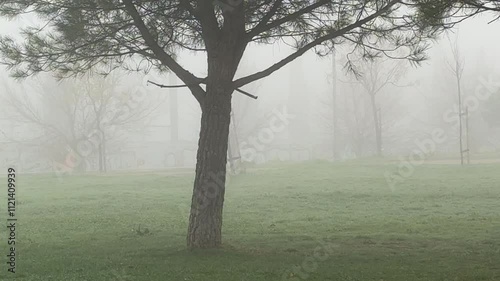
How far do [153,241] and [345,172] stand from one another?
46.7 ft

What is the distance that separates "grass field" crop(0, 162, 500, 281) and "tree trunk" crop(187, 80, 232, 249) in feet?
0.88

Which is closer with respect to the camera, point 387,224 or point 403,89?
point 387,224

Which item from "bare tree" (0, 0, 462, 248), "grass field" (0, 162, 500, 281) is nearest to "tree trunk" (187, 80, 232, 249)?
"bare tree" (0, 0, 462, 248)

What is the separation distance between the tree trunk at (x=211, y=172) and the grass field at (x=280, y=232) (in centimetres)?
27

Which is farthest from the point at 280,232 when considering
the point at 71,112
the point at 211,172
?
the point at 71,112

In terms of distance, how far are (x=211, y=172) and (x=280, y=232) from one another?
2.52 m

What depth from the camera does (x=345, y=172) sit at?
21172mm

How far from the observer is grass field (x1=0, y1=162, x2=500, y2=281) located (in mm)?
5625

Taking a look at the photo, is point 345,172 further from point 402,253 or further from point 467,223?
point 402,253

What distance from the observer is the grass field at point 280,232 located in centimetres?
562

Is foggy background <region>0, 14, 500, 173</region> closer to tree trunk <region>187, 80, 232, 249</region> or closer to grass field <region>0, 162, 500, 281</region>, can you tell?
grass field <region>0, 162, 500, 281</region>

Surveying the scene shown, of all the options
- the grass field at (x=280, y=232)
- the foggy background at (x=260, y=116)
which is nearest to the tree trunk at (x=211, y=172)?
the grass field at (x=280, y=232)

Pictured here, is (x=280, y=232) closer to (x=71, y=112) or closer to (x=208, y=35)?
(x=208, y=35)

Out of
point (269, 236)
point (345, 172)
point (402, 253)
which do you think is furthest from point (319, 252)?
point (345, 172)
